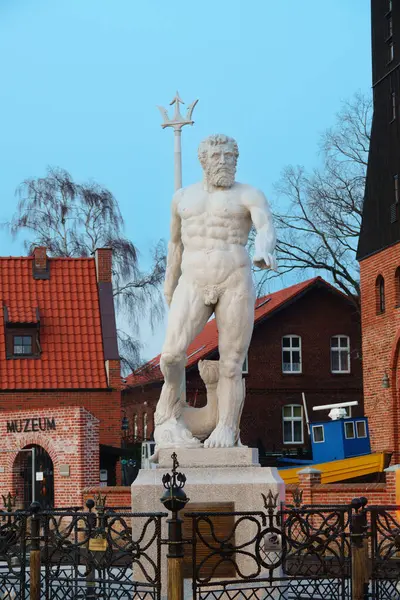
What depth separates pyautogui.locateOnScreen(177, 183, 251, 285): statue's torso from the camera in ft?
34.7

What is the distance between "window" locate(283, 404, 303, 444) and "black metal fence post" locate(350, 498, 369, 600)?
3805 centimetres

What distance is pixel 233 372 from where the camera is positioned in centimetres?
1064

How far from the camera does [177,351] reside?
10516mm

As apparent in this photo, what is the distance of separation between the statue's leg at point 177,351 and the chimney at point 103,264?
25.4 meters

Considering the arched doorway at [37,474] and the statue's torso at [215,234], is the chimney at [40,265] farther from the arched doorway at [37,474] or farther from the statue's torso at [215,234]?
the statue's torso at [215,234]

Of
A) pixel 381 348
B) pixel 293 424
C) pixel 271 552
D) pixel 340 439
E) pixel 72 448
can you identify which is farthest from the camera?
pixel 293 424

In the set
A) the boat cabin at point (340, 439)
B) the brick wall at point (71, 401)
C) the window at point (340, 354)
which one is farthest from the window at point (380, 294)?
the window at point (340, 354)

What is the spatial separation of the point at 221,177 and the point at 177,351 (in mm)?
1511

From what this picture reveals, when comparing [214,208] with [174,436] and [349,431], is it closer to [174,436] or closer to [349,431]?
[174,436]

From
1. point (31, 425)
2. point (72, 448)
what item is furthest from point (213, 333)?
point (72, 448)

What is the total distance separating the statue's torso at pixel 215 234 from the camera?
34.7ft

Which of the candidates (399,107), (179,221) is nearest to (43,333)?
(399,107)

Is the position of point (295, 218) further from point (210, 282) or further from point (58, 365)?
point (210, 282)

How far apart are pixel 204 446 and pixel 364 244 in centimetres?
2764
